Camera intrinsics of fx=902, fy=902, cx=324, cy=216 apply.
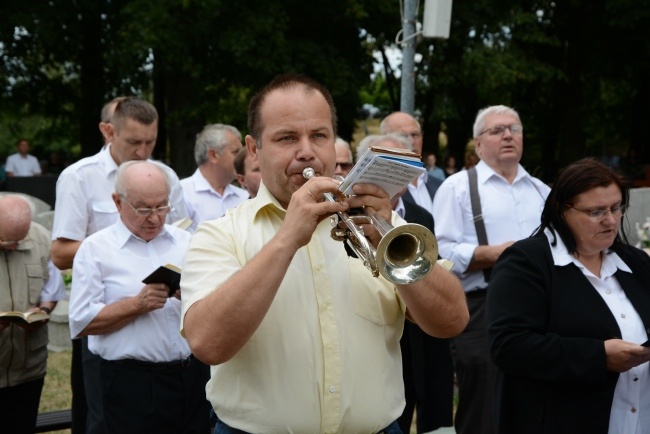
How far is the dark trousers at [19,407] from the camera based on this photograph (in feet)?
18.4

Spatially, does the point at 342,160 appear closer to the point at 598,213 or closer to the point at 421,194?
the point at 421,194

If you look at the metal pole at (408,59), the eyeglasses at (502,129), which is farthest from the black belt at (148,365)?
the metal pole at (408,59)

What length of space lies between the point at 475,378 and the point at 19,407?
114 inches

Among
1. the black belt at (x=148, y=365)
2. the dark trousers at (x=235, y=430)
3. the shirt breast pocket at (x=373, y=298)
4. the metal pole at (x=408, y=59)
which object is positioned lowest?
the black belt at (x=148, y=365)

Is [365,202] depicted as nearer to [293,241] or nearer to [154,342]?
[293,241]

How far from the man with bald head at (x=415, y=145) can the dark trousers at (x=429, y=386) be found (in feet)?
4.36

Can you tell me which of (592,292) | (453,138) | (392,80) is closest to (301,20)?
(392,80)

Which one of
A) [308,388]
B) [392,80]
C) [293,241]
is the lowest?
[308,388]

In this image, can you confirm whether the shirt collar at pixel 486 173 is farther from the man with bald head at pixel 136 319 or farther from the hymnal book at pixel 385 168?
the hymnal book at pixel 385 168

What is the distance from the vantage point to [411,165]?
263 centimetres

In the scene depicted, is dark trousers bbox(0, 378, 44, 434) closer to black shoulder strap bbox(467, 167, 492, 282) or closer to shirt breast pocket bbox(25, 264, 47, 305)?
shirt breast pocket bbox(25, 264, 47, 305)

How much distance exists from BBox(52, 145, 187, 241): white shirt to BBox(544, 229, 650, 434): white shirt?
2.67 m

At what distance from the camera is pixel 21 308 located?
5633 mm

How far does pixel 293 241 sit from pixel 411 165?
0.41 m
